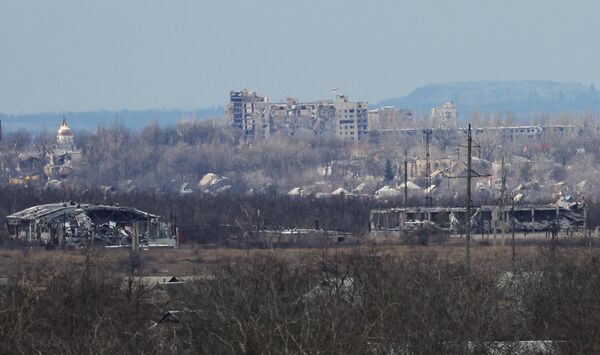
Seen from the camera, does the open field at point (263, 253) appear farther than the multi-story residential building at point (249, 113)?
No

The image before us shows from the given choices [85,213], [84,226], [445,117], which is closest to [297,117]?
[445,117]

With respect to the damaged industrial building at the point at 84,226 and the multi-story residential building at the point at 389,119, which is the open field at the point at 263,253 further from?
the multi-story residential building at the point at 389,119

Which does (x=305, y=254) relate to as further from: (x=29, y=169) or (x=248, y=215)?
(x=29, y=169)

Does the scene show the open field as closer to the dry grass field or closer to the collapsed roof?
the dry grass field

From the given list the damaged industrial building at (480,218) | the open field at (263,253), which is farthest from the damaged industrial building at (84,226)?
the damaged industrial building at (480,218)

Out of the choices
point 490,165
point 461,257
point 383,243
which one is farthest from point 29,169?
point 461,257
